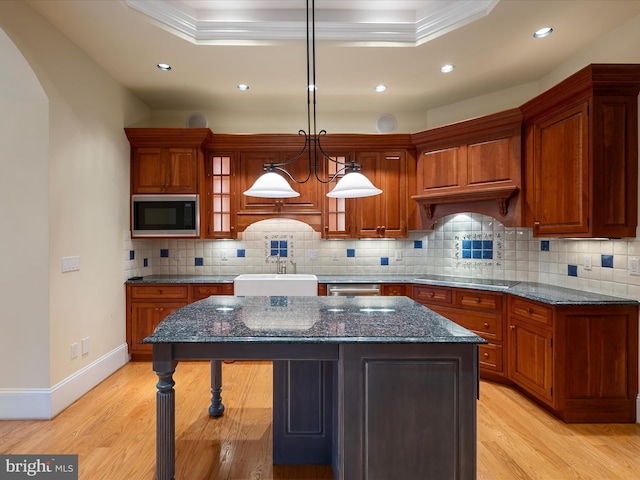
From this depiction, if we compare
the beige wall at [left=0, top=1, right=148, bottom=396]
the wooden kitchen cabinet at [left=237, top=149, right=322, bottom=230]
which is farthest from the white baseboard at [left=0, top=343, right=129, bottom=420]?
the wooden kitchen cabinet at [left=237, top=149, right=322, bottom=230]

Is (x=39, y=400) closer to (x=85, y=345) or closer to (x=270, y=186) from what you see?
(x=85, y=345)

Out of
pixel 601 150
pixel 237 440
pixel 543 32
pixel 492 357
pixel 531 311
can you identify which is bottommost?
pixel 237 440

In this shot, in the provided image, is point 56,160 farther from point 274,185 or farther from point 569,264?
point 569,264

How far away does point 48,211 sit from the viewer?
2.56m

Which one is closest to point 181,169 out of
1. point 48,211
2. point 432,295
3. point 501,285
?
point 48,211

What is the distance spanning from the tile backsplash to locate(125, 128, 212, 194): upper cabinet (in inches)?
27.5

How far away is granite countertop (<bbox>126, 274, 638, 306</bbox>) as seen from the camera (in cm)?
246

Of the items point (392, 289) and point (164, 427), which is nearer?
point (164, 427)

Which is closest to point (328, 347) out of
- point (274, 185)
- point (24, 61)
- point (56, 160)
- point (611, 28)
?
point (274, 185)

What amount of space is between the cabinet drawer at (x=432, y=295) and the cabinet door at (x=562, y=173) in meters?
0.98

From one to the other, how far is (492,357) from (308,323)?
2290 millimetres

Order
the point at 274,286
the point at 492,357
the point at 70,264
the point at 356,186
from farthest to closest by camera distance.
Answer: the point at 274,286, the point at 492,357, the point at 70,264, the point at 356,186

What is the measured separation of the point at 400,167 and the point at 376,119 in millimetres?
779

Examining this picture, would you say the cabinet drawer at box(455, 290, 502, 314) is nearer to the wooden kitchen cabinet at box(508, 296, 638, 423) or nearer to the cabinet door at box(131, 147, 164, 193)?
the wooden kitchen cabinet at box(508, 296, 638, 423)
